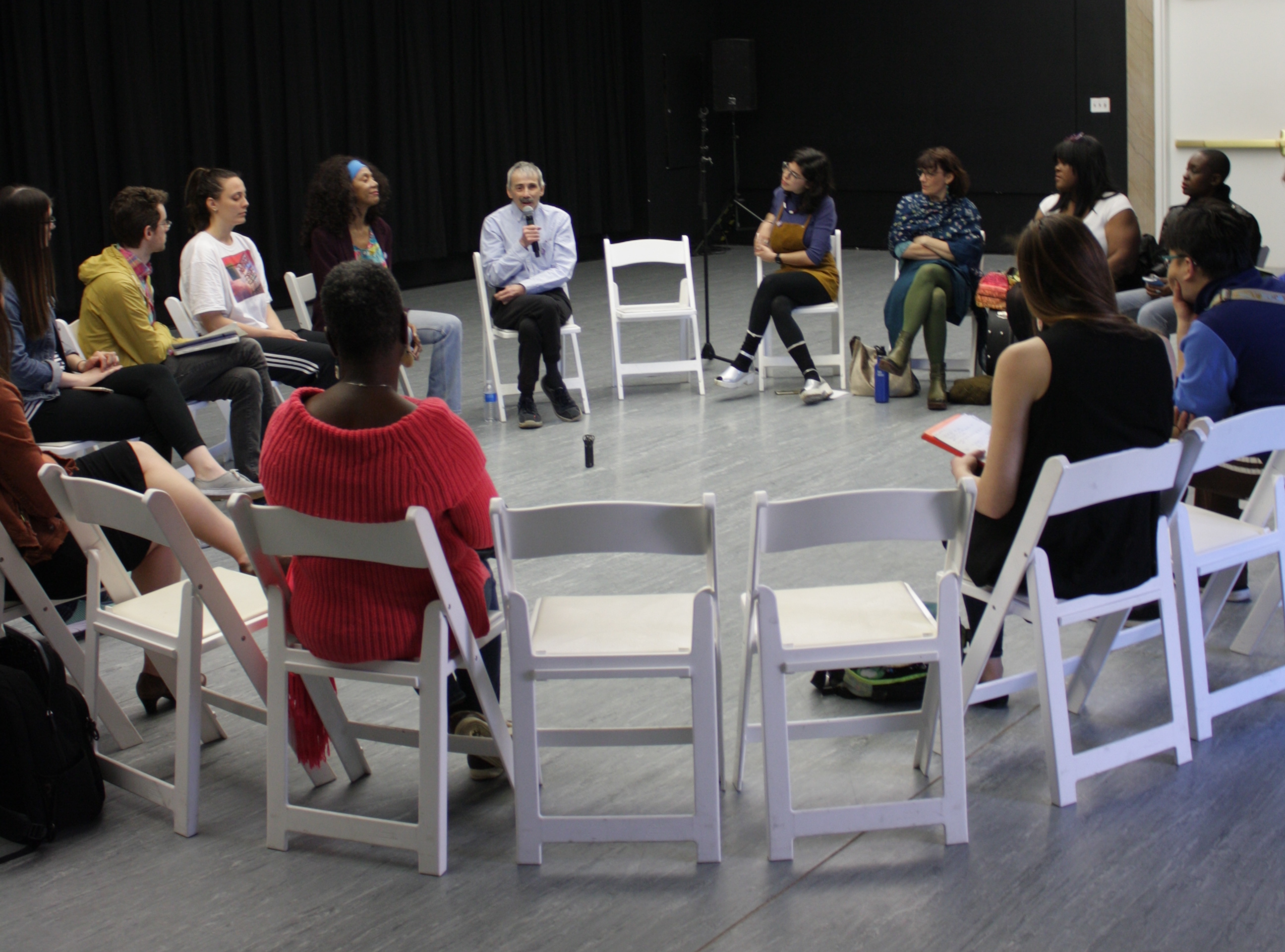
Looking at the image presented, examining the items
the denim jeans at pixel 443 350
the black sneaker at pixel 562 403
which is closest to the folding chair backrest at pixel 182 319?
the denim jeans at pixel 443 350

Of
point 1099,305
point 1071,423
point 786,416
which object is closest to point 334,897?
point 1071,423

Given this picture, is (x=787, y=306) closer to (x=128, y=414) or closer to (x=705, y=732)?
(x=128, y=414)

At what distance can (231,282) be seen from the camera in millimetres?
4977

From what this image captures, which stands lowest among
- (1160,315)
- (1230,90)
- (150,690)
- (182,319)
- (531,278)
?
(150,690)

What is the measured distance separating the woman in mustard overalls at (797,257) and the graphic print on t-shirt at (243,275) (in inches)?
87.2

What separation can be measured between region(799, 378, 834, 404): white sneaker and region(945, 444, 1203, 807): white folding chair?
3223 millimetres

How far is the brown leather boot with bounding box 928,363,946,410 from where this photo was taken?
5.63 m

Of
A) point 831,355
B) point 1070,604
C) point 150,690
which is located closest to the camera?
point 1070,604

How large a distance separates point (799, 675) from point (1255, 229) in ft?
5.90

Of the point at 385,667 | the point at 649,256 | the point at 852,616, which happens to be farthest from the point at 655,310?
the point at 385,667

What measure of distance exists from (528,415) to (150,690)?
111 inches

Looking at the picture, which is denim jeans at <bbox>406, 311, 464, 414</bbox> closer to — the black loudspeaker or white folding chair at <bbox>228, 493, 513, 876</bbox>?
white folding chair at <bbox>228, 493, 513, 876</bbox>

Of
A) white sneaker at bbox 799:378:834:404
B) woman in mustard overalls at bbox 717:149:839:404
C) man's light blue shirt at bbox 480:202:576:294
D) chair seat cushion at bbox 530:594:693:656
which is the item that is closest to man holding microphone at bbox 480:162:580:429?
man's light blue shirt at bbox 480:202:576:294

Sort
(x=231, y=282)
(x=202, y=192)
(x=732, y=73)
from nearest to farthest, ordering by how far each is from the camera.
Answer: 1. (x=202, y=192)
2. (x=231, y=282)
3. (x=732, y=73)
